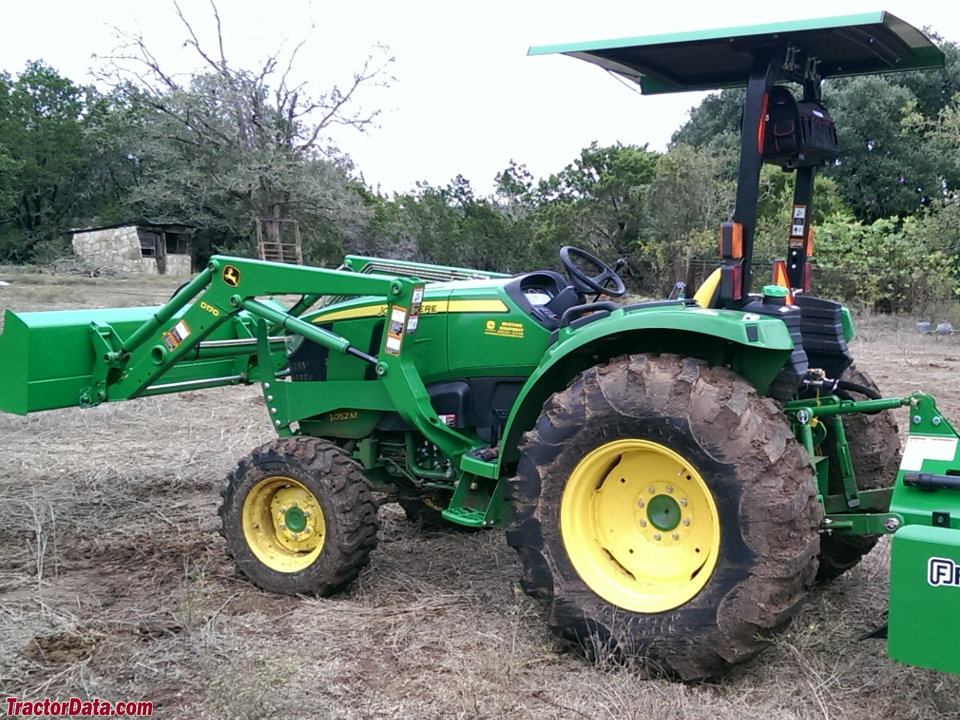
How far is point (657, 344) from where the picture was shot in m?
3.60

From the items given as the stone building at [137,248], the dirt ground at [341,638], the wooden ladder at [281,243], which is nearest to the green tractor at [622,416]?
the dirt ground at [341,638]

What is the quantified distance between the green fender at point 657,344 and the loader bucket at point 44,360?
2.58m

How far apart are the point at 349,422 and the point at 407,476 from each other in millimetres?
427

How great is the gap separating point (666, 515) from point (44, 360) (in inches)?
135

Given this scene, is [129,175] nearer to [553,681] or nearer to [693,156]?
[693,156]

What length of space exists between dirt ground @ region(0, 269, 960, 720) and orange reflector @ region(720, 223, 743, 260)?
1.46 m

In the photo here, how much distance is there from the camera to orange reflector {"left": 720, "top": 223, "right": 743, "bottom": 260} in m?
3.36

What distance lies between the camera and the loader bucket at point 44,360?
4.70 m

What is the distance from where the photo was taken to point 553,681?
10.5ft

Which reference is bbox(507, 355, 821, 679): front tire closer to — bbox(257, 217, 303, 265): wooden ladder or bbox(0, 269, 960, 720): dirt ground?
bbox(0, 269, 960, 720): dirt ground

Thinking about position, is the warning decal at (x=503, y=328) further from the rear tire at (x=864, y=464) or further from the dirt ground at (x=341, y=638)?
the rear tire at (x=864, y=464)

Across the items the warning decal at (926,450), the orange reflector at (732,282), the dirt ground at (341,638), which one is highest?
the orange reflector at (732,282)

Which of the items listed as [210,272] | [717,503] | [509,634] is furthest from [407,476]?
[717,503]

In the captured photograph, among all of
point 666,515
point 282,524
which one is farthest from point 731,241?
point 282,524
